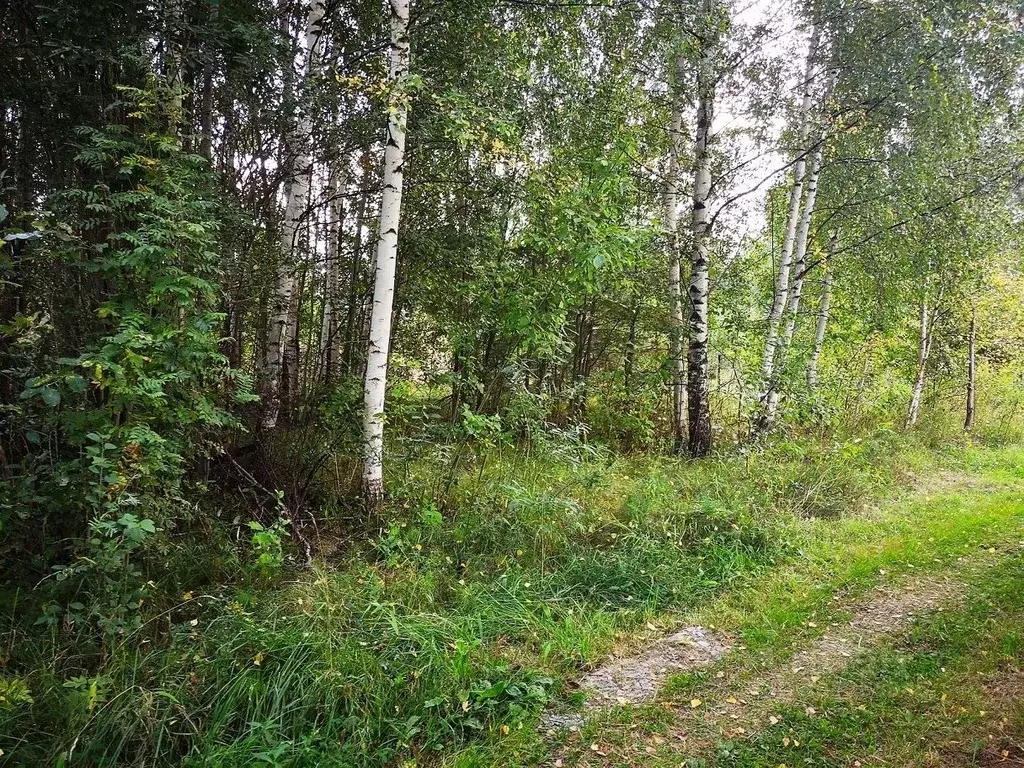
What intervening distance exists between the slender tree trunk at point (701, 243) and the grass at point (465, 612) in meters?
1.45

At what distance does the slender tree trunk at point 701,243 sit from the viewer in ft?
26.5

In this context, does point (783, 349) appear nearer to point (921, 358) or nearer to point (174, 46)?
point (921, 358)

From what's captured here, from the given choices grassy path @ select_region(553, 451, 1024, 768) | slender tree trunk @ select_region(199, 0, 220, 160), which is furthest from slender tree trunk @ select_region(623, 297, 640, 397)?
slender tree trunk @ select_region(199, 0, 220, 160)

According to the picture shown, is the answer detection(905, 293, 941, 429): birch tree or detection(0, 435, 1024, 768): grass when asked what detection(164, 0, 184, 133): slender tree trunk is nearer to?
detection(0, 435, 1024, 768): grass

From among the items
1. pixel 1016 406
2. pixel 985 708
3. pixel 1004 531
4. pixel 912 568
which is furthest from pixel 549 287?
pixel 1016 406

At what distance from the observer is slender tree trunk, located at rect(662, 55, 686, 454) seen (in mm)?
9211

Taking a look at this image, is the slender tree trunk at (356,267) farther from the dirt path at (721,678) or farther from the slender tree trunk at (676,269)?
the dirt path at (721,678)

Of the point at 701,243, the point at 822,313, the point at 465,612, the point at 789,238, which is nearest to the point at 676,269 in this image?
the point at 701,243

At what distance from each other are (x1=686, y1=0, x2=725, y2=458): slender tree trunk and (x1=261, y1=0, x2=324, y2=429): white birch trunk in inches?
211

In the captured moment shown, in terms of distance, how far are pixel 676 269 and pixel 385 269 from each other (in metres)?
6.22

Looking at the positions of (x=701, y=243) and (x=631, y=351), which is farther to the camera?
(x=631, y=351)

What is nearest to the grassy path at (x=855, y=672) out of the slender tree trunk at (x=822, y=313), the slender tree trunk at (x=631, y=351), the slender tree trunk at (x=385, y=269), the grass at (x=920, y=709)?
the grass at (x=920, y=709)

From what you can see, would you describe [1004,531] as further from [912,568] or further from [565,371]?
[565,371]

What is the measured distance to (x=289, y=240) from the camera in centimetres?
653
